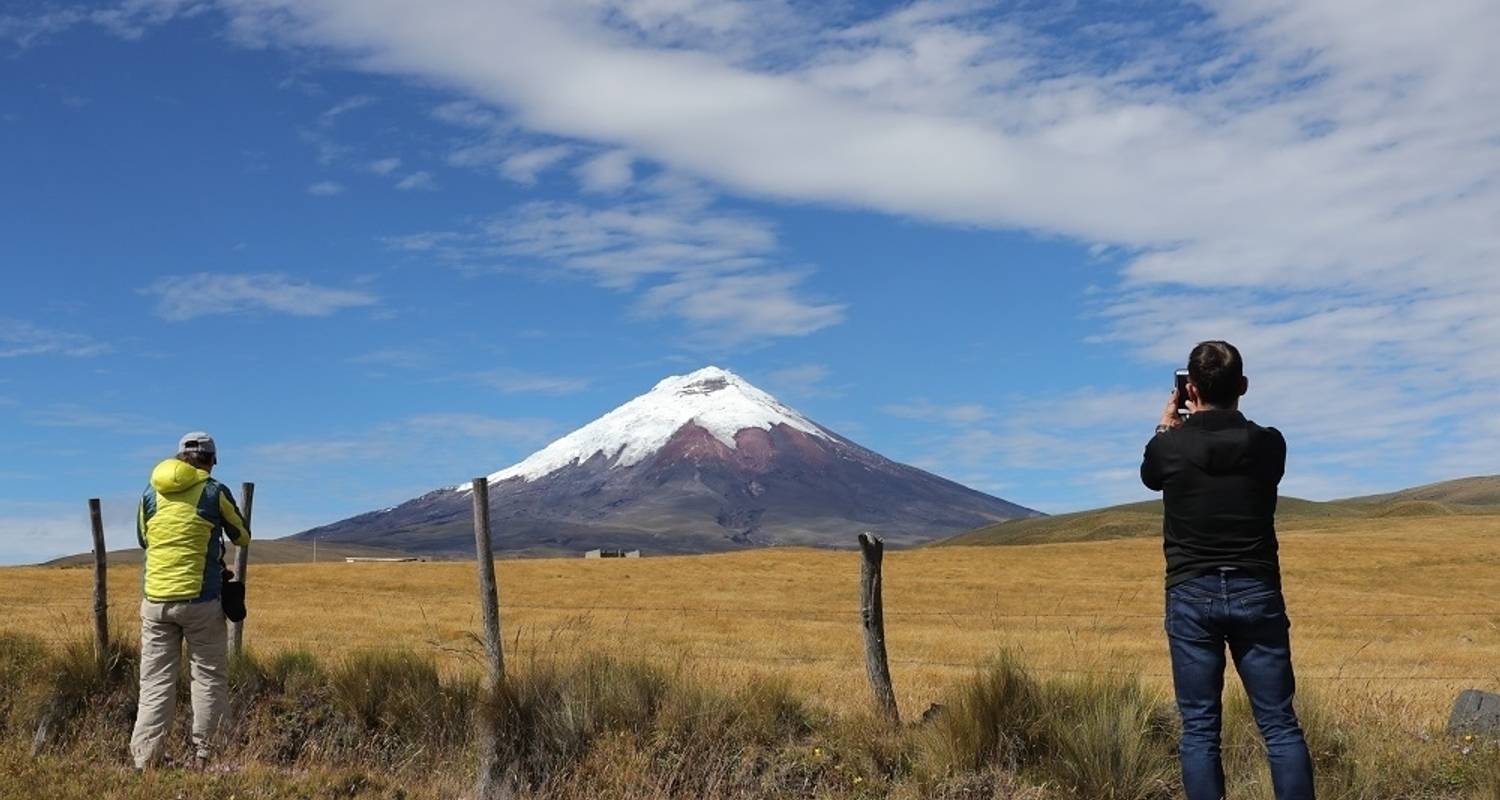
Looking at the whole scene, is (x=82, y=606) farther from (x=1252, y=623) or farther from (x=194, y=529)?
(x=1252, y=623)

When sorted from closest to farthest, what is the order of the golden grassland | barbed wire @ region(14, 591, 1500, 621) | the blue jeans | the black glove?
the blue jeans
the black glove
the golden grassland
barbed wire @ region(14, 591, 1500, 621)

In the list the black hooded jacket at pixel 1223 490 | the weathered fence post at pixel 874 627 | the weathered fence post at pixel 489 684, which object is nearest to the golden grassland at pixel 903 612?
the weathered fence post at pixel 489 684

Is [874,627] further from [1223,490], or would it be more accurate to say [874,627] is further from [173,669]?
[173,669]

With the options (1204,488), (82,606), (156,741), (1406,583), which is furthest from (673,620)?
(1406,583)

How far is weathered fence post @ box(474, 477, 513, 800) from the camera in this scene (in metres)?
9.21

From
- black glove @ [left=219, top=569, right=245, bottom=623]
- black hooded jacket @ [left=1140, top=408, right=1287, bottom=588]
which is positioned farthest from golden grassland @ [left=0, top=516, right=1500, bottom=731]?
black hooded jacket @ [left=1140, top=408, right=1287, bottom=588]

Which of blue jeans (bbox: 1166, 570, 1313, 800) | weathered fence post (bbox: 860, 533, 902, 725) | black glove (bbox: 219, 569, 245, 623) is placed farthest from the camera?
weathered fence post (bbox: 860, 533, 902, 725)

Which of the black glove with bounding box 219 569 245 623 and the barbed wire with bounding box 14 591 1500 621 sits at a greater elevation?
the black glove with bounding box 219 569 245 623

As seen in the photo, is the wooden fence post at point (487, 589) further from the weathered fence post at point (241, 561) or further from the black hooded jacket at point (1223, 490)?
the black hooded jacket at point (1223, 490)

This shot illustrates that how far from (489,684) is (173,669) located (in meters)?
2.26

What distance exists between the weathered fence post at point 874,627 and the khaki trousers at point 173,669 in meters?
4.76

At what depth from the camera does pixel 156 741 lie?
926 cm

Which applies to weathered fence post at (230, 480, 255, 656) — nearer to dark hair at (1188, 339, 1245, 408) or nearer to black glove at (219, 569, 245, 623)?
black glove at (219, 569, 245, 623)

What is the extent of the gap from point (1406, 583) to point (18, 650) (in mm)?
49705
